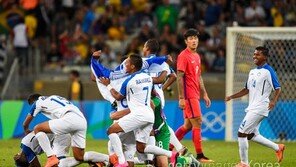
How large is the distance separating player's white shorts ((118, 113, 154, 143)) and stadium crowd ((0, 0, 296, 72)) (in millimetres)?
13218

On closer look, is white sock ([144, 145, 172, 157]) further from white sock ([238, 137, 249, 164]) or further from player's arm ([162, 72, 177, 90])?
player's arm ([162, 72, 177, 90])

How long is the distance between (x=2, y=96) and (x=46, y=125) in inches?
553

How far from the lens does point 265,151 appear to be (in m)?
20.1

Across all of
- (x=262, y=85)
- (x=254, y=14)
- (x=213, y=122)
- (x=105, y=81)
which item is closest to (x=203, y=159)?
(x=262, y=85)

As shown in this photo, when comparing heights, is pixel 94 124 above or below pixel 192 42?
below

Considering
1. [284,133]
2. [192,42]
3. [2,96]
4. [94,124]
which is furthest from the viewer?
[2,96]

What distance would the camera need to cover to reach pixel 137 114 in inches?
575

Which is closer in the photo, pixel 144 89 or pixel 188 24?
pixel 144 89

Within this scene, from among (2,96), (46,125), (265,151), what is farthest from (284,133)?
(46,125)

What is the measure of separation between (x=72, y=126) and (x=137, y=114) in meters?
1.15

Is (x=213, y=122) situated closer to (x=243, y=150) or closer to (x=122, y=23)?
(x=122, y=23)

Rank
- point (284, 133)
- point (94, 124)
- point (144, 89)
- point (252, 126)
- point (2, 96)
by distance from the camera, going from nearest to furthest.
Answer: point (144, 89), point (252, 126), point (284, 133), point (94, 124), point (2, 96)

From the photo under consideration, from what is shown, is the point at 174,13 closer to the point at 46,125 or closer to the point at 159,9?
the point at 159,9

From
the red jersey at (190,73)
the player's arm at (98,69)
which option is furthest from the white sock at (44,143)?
the red jersey at (190,73)
